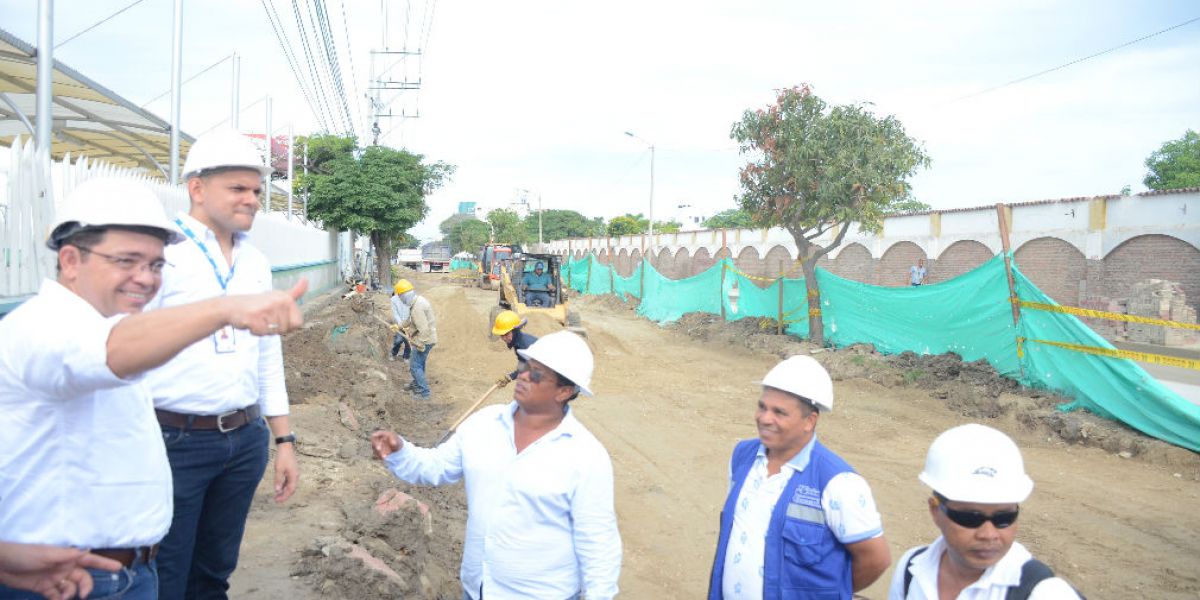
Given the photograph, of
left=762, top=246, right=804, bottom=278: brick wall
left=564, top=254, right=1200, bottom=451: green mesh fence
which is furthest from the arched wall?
left=762, top=246, right=804, bottom=278: brick wall

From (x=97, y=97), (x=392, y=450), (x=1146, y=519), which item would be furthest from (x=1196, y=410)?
(x=97, y=97)

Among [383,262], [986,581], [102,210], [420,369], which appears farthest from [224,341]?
[383,262]

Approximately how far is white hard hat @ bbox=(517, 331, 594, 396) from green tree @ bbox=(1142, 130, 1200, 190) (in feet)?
144

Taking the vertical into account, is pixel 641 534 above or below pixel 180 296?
below

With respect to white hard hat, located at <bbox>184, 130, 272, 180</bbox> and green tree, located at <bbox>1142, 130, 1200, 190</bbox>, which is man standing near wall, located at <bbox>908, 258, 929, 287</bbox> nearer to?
white hard hat, located at <bbox>184, 130, 272, 180</bbox>

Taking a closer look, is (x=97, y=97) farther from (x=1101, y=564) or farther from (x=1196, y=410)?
(x=1196, y=410)

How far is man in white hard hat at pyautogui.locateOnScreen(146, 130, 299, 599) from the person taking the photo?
2484 millimetres

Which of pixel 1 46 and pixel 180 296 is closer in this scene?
pixel 180 296

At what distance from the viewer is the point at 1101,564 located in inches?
231

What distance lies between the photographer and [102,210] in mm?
1664

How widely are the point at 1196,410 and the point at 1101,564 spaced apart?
11.3 feet

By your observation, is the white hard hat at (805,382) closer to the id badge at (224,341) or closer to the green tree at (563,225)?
the id badge at (224,341)

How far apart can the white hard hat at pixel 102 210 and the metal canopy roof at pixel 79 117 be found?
4938 mm

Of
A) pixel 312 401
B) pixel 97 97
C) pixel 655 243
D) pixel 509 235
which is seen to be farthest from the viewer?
pixel 509 235
